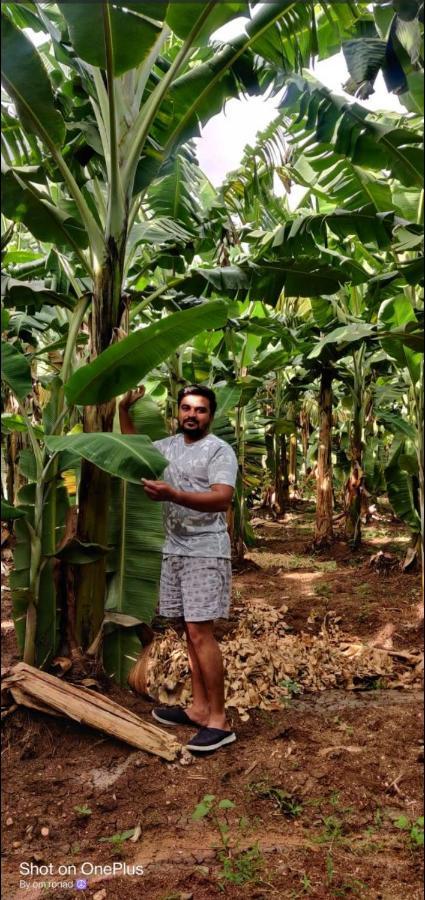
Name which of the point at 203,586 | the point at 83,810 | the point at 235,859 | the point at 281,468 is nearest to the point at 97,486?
the point at 203,586

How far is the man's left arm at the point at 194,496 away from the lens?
163 centimetres

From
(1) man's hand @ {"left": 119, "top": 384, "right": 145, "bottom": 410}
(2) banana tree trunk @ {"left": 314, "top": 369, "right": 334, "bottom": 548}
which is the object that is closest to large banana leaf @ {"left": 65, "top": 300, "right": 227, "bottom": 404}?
(1) man's hand @ {"left": 119, "top": 384, "right": 145, "bottom": 410}

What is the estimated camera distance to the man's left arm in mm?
1632

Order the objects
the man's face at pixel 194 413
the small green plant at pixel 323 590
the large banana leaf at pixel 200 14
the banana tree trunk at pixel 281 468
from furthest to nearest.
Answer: the banana tree trunk at pixel 281 468, the small green plant at pixel 323 590, the man's face at pixel 194 413, the large banana leaf at pixel 200 14

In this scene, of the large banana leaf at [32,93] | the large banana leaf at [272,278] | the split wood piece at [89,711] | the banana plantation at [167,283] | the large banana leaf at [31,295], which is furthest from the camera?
the large banana leaf at [272,278]

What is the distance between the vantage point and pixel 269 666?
271cm

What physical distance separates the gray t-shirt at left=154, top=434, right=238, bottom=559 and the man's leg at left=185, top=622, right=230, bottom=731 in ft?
0.89

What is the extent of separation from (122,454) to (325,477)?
4476 millimetres

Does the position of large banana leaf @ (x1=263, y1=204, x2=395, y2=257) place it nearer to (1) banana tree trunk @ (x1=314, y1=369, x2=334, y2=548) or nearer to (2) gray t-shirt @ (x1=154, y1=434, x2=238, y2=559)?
(2) gray t-shirt @ (x1=154, y1=434, x2=238, y2=559)

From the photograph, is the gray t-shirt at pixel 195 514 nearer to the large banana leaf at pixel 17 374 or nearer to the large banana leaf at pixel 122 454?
the large banana leaf at pixel 122 454

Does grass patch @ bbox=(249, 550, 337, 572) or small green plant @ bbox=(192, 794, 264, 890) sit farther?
grass patch @ bbox=(249, 550, 337, 572)

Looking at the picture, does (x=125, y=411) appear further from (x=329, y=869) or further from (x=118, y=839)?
(x=329, y=869)

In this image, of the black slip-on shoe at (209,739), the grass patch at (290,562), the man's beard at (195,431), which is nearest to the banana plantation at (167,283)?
the black slip-on shoe at (209,739)

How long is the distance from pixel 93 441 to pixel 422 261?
38.5 inches
